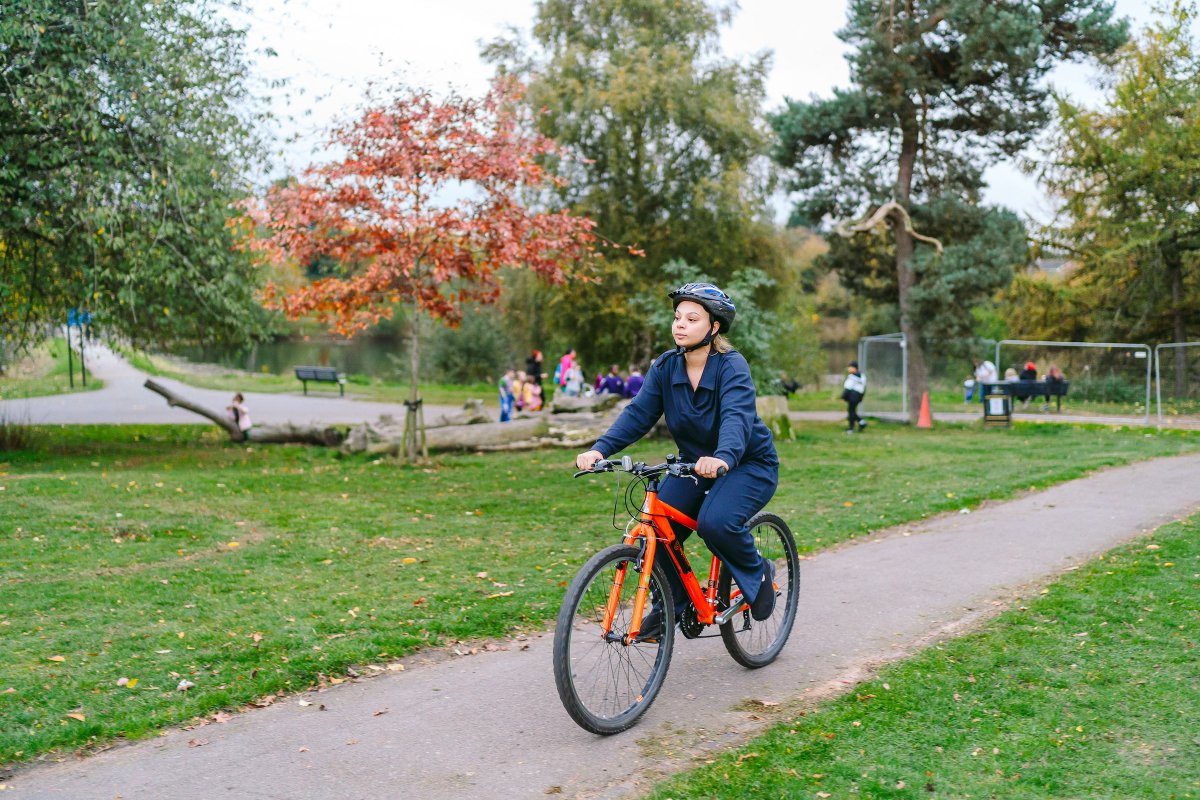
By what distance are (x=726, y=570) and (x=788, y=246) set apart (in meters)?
27.4

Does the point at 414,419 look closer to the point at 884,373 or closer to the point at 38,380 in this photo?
the point at 884,373

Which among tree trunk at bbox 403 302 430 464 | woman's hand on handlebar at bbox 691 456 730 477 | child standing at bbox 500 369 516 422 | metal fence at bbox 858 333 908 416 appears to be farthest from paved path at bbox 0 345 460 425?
woman's hand on handlebar at bbox 691 456 730 477

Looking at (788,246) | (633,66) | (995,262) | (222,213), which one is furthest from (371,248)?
(788,246)

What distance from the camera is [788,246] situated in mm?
31516

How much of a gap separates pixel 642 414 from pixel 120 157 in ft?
33.6

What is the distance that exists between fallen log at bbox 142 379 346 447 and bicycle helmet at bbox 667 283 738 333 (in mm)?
14499

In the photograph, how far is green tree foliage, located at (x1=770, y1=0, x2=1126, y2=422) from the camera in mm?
21892

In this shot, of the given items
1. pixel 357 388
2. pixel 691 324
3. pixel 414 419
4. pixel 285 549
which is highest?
pixel 691 324

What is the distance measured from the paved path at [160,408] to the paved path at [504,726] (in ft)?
49.4

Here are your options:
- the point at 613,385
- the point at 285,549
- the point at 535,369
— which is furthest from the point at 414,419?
the point at 535,369

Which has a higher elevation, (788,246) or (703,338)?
(788,246)

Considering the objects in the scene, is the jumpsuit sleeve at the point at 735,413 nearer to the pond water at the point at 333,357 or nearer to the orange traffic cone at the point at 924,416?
the orange traffic cone at the point at 924,416

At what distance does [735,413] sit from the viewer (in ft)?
15.7

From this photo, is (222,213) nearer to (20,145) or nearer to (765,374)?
(20,145)
